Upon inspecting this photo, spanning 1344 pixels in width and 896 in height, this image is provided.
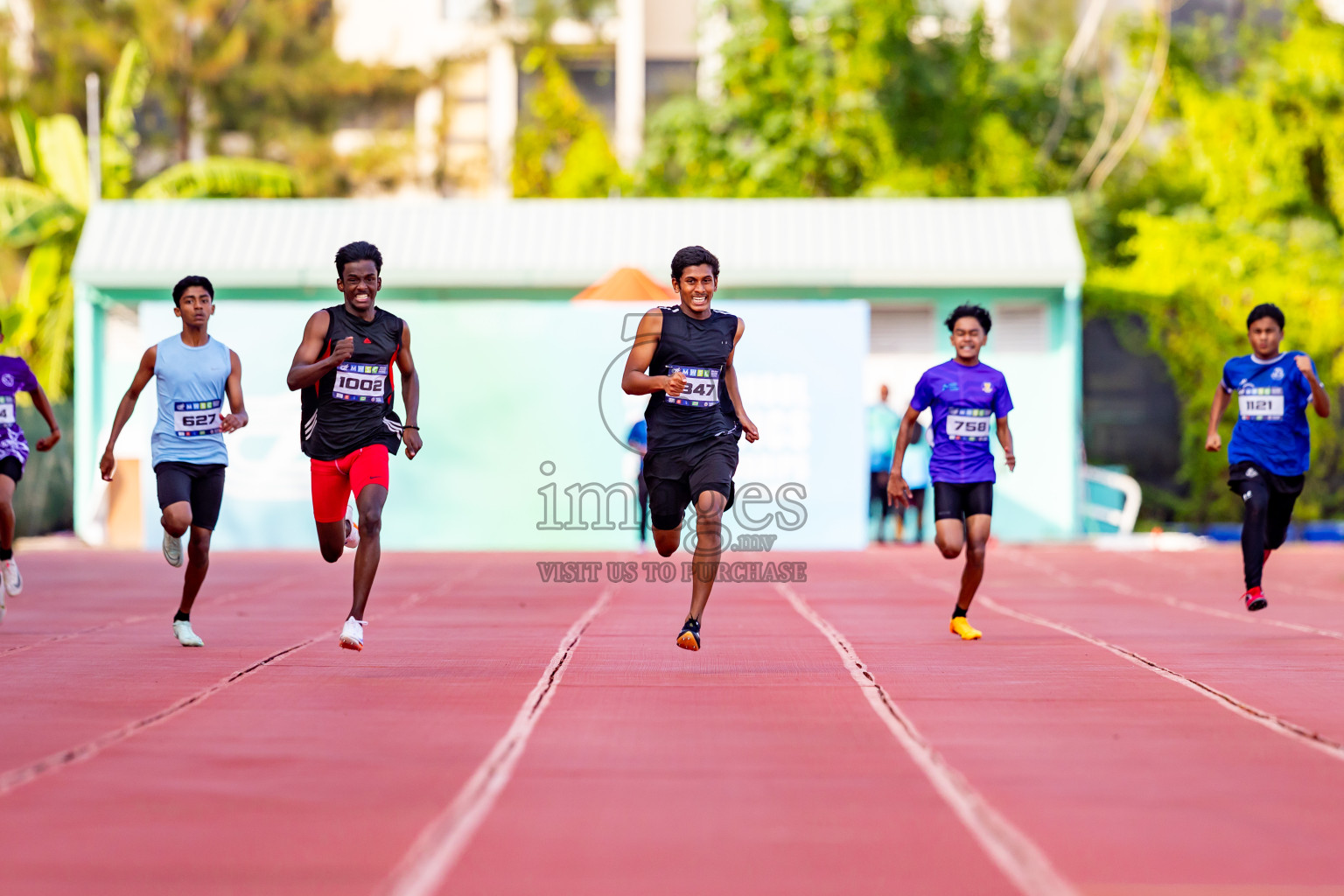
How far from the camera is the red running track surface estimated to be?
435 cm

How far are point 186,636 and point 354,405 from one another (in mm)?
1724

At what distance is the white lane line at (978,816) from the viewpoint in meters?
4.20

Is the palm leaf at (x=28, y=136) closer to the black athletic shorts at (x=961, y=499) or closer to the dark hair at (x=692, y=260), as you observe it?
the dark hair at (x=692, y=260)

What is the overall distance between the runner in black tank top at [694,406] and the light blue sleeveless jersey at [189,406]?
2.31m

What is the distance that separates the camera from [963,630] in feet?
31.9

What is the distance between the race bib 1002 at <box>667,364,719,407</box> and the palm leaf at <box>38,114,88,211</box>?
21937 mm

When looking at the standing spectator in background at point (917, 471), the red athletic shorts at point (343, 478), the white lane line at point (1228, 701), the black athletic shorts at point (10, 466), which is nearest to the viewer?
the white lane line at point (1228, 701)

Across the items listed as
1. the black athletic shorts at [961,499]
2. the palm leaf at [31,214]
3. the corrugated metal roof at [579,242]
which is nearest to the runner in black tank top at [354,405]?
the black athletic shorts at [961,499]

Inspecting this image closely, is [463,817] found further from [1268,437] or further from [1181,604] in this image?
[1181,604]

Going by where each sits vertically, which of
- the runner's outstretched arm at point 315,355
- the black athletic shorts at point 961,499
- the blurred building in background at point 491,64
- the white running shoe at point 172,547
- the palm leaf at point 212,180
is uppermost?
the blurred building in background at point 491,64

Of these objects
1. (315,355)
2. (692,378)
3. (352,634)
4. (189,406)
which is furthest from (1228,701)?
(189,406)

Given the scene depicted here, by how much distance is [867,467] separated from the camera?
2089 cm

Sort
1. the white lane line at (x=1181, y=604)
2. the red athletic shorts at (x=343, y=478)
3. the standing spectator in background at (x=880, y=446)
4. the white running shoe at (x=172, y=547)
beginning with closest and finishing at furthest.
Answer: the red athletic shorts at (x=343, y=478), the white running shoe at (x=172, y=547), the white lane line at (x=1181, y=604), the standing spectator in background at (x=880, y=446)

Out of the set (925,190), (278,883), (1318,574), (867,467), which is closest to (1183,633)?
(1318,574)
